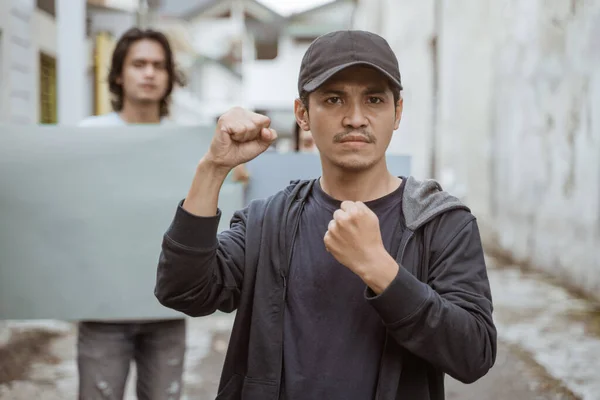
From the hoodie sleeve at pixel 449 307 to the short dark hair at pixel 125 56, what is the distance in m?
2.06

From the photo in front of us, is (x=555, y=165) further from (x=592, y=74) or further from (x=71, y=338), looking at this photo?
(x=71, y=338)

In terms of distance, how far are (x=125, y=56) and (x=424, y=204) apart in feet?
6.76

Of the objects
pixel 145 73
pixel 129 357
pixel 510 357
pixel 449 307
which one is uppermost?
pixel 145 73

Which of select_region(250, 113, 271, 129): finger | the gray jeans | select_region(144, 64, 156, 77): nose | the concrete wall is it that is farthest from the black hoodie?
the concrete wall

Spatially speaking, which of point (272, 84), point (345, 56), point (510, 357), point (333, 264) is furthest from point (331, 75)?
point (272, 84)

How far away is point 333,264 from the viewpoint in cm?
163

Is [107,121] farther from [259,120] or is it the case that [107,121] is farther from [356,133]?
[356,133]

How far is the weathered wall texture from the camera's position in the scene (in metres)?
7.20

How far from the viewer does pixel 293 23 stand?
2945 centimetres

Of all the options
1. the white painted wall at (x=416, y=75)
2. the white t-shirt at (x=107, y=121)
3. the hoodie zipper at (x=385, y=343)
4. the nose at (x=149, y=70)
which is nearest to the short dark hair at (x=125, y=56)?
the nose at (x=149, y=70)

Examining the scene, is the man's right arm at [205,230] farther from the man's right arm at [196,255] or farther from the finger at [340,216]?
the finger at [340,216]

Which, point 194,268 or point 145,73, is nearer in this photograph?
point 194,268

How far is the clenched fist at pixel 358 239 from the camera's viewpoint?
1.41m

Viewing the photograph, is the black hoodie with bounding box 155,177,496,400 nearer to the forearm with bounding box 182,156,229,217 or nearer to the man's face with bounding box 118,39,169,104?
the forearm with bounding box 182,156,229,217
